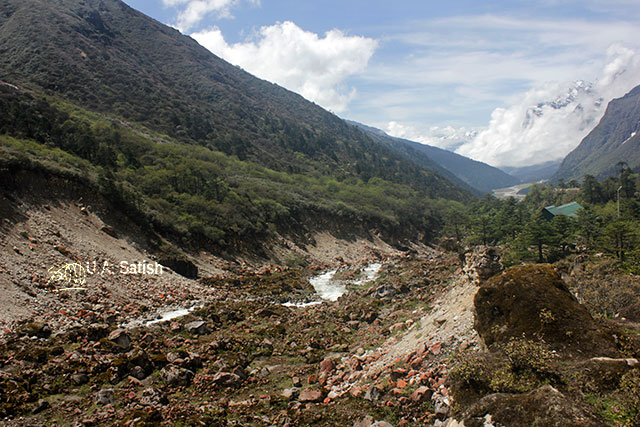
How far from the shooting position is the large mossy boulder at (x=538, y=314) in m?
7.80

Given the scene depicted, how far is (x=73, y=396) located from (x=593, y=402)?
41.6 ft

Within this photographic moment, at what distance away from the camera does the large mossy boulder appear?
25.6 feet

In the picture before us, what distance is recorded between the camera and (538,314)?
27.5 ft

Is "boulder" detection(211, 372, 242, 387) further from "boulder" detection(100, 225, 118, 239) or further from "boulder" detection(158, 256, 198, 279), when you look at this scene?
"boulder" detection(100, 225, 118, 239)

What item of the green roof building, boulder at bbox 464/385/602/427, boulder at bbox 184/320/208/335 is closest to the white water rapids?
boulder at bbox 184/320/208/335

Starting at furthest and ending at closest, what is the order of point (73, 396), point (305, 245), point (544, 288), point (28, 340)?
point (305, 245)
point (28, 340)
point (73, 396)
point (544, 288)

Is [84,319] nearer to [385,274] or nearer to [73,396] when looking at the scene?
[73,396]

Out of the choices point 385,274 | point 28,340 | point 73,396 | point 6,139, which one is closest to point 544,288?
point 73,396

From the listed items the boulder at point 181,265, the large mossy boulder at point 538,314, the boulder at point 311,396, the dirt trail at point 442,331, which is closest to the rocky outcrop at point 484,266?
the dirt trail at point 442,331

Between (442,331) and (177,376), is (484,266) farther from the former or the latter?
(177,376)

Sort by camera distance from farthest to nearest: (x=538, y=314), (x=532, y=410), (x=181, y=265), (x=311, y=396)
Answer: (x=181, y=265) → (x=311, y=396) → (x=538, y=314) → (x=532, y=410)

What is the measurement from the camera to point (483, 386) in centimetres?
744

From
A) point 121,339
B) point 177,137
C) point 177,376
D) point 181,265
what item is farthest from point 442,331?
point 177,137

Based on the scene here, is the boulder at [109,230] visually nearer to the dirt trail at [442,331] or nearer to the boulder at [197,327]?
the boulder at [197,327]
